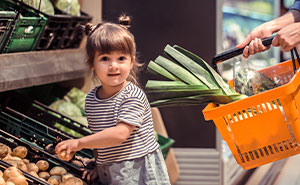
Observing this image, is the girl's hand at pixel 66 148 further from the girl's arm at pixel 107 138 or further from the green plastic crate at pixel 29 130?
the green plastic crate at pixel 29 130

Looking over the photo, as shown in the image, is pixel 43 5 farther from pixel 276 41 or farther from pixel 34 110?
pixel 276 41

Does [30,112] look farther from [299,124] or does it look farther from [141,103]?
[299,124]

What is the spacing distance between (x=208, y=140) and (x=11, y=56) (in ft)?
7.58

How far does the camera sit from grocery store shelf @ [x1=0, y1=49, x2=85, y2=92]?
8.60 feet

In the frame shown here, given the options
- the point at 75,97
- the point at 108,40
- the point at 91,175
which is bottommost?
the point at 75,97

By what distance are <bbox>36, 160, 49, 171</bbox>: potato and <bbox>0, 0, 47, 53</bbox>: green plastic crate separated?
0.64 metres

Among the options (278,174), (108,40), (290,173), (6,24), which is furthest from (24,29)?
(290,173)

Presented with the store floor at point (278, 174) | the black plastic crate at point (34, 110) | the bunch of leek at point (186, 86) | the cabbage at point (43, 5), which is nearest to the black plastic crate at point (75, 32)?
the cabbage at point (43, 5)

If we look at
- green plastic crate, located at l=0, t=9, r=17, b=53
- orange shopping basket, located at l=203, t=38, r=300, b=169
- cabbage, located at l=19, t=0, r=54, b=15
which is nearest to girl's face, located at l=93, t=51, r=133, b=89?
orange shopping basket, located at l=203, t=38, r=300, b=169

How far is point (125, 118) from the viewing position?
2.14 m

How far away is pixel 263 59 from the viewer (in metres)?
9.24

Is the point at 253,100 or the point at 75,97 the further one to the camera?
the point at 75,97

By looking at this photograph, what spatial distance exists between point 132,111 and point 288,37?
86 centimetres

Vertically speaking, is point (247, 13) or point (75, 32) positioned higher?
point (75, 32)
